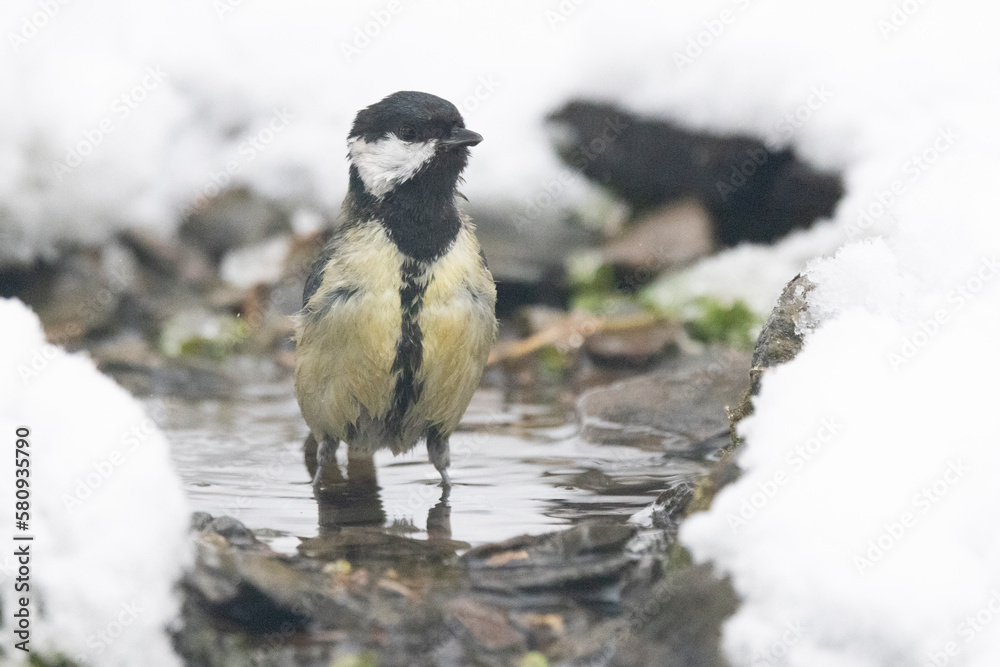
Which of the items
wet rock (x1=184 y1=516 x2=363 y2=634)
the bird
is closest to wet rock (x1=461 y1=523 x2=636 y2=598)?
wet rock (x1=184 y1=516 x2=363 y2=634)

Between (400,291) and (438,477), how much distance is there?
81 centimetres

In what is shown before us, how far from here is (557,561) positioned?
2830 mm

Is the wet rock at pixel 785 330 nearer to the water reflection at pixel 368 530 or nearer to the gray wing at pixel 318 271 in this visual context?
the water reflection at pixel 368 530

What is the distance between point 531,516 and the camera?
338 cm

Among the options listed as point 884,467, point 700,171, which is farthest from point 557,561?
point 700,171

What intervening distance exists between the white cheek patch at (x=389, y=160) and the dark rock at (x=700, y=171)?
3.02 meters

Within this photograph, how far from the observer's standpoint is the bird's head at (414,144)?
3.73 meters

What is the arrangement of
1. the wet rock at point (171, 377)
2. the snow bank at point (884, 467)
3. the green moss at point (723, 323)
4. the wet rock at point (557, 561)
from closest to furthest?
the snow bank at point (884, 467)
the wet rock at point (557, 561)
the wet rock at point (171, 377)
the green moss at point (723, 323)

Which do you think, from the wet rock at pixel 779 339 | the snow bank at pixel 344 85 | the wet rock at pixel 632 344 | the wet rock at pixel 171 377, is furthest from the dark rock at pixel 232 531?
the snow bank at pixel 344 85

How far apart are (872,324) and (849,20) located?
4065 mm

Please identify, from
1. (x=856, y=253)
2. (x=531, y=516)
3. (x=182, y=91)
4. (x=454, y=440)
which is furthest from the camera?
(x=182, y=91)

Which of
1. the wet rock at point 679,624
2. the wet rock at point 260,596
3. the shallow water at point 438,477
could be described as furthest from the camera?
the shallow water at point 438,477

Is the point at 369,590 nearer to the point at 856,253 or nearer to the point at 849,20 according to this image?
the point at 856,253

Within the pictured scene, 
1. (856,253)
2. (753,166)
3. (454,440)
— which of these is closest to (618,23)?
(753,166)
